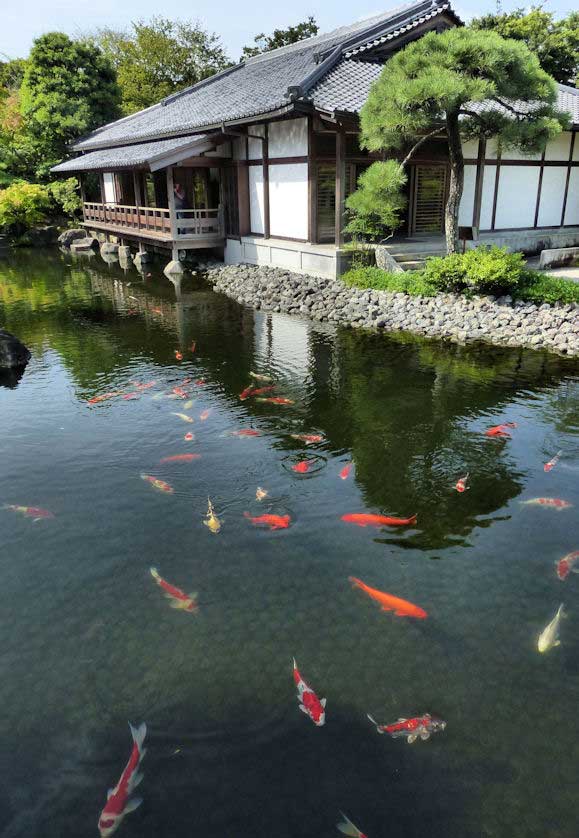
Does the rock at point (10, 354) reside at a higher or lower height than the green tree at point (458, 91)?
lower

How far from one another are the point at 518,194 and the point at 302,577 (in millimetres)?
19887

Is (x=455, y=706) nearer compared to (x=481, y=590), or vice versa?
(x=455, y=706)

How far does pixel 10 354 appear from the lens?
42.6 feet

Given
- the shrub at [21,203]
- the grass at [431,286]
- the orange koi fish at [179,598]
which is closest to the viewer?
the orange koi fish at [179,598]

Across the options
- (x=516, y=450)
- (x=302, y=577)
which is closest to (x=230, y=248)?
(x=516, y=450)

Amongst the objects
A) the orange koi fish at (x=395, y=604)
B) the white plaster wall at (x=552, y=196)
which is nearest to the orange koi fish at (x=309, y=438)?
the orange koi fish at (x=395, y=604)

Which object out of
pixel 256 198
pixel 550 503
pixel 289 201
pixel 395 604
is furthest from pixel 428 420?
pixel 256 198

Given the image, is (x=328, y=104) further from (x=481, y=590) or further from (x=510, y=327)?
(x=481, y=590)

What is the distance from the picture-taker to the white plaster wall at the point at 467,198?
66.8 ft

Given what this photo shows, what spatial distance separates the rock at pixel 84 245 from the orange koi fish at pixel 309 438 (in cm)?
2582

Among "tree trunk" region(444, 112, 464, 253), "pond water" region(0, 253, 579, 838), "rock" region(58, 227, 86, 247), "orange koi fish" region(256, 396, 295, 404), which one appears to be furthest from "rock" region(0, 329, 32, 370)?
"rock" region(58, 227, 86, 247)

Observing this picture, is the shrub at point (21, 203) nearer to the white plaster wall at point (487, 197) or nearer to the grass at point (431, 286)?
the grass at point (431, 286)

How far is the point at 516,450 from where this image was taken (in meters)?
8.77

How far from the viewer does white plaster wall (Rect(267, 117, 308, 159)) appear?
59.4 feet
